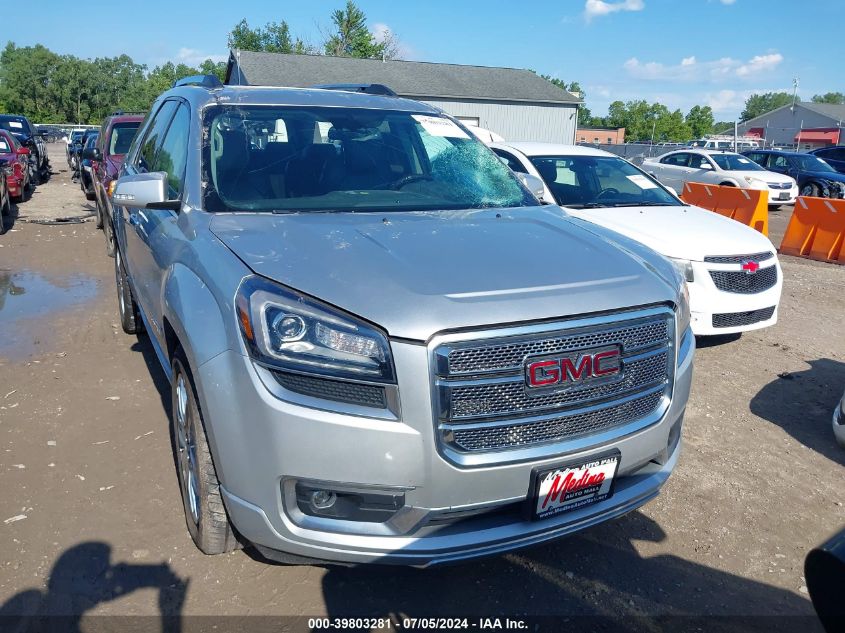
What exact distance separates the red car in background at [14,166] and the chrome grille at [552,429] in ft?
45.2

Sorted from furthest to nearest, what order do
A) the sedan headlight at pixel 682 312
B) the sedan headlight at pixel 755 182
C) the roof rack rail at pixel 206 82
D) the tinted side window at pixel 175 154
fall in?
the sedan headlight at pixel 755 182 < the roof rack rail at pixel 206 82 < the tinted side window at pixel 175 154 < the sedan headlight at pixel 682 312

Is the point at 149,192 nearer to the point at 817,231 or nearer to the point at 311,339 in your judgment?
the point at 311,339

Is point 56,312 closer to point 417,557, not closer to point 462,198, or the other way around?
point 462,198

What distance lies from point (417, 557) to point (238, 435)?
29.0 inches

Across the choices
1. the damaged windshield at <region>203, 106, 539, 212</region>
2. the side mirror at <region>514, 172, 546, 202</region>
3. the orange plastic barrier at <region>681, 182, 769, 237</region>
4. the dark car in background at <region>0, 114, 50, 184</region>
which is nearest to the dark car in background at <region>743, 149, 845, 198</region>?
the orange plastic barrier at <region>681, 182, 769, 237</region>

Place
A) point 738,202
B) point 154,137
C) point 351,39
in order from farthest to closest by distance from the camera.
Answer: point 351,39 < point 738,202 < point 154,137

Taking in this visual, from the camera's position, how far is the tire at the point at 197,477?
266 centimetres

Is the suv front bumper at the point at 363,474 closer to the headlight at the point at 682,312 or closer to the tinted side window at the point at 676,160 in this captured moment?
the headlight at the point at 682,312

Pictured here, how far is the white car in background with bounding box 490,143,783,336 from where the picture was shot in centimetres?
589

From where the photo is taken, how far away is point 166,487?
3.55m

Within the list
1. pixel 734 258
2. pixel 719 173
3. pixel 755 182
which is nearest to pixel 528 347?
pixel 734 258

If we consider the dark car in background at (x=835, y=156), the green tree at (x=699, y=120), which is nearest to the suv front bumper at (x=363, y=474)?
the dark car in background at (x=835, y=156)

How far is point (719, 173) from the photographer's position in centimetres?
1772

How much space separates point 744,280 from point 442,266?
4509mm
